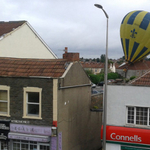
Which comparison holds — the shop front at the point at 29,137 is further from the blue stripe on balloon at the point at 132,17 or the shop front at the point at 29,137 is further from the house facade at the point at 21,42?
the blue stripe on balloon at the point at 132,17

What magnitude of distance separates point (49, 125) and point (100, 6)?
8.10m

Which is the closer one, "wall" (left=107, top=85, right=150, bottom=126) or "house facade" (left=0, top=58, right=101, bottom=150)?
"wall" (left=107, top=85, right=150, bottom=126)

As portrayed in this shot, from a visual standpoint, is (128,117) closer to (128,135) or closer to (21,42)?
(128,135)

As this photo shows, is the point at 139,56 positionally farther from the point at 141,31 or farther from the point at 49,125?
the point at 49,125

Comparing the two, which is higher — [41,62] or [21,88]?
[41,62]

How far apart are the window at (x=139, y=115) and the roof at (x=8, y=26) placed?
1481 cm

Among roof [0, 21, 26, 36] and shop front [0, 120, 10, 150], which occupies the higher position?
roof [0, 21, 26, 36]

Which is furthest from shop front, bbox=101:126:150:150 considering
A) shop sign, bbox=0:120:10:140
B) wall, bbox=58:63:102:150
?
shop sign, bbox=0:120:10:140

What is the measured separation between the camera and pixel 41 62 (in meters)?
18.6

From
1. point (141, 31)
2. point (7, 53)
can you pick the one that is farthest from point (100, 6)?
point (7, 53)

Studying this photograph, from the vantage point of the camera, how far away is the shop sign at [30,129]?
54.0 ft

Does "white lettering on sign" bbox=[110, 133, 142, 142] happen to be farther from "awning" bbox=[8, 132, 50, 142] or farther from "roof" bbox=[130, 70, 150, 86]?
"awning" bbox=[8, 132, 50, 142]

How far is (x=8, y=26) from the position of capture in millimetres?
26500

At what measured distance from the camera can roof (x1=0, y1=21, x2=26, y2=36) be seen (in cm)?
2517
